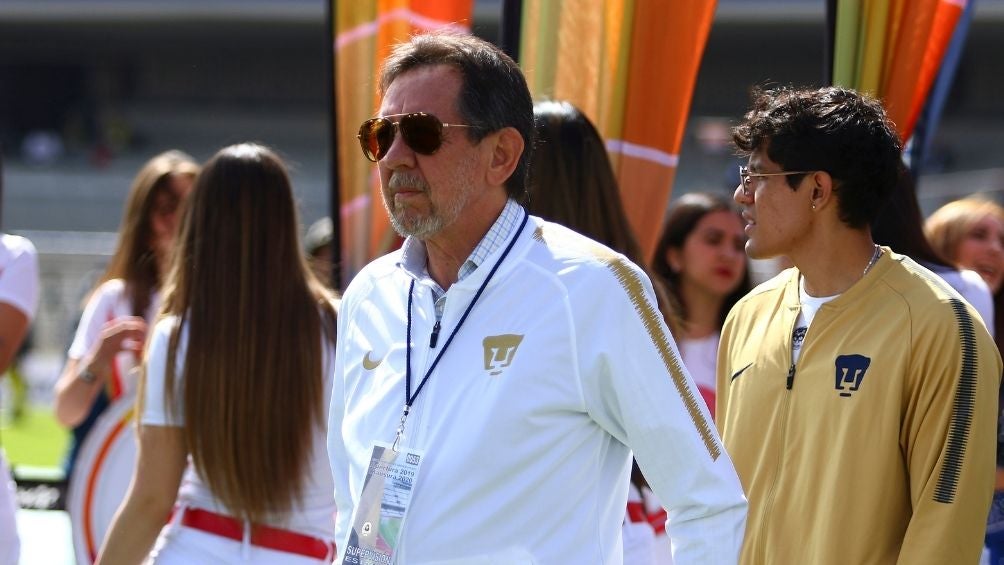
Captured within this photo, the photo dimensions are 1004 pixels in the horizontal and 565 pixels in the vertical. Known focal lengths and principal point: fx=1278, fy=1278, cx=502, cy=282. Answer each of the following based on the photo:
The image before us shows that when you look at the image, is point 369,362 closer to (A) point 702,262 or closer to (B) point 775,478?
(B) point 775,478

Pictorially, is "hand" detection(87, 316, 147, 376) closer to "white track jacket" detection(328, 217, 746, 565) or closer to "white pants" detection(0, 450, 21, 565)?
"white pants" detection(0, 450, 21, 565)

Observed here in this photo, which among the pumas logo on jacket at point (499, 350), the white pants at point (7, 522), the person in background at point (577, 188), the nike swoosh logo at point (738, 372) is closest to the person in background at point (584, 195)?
the person in background at point (577, 188)

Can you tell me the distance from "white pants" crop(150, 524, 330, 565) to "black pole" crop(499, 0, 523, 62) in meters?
1.43

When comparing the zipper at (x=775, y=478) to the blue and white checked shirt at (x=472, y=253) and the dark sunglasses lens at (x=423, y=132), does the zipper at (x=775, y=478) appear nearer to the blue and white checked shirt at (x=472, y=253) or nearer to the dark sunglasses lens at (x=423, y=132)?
the blue and white checked shirt at (x=472, y=253)

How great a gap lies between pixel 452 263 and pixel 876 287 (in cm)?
88

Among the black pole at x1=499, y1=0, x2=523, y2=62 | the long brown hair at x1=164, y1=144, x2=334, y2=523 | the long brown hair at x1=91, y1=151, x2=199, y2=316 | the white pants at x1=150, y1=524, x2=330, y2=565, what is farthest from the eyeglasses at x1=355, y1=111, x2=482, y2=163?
the long brown hair at x1=91, y1=151, x2=199, y2=316

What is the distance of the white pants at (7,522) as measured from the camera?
330 cm

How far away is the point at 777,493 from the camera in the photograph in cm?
252

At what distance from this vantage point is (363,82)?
11.9 ft

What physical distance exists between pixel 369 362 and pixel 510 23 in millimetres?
1513

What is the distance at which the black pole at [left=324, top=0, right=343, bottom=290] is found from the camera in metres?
3.68

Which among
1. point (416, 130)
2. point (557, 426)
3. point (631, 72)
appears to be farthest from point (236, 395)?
point (631, 72)

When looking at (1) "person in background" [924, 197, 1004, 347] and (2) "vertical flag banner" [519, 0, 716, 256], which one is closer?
(2) "vertical flag banner" [519, 0, 716, 256]

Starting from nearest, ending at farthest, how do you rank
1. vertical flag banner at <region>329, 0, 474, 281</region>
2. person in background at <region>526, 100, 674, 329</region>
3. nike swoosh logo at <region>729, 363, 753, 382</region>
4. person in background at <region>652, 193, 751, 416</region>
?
nike swoosh logo at <region>729, 363, 753, 382</region>, person in background at <region>526, 100, 674, 329</region>, vertical flag banner at <region>329, 0, 474, 281</region>, person in background at <region>652, 193, 751, 416</region>
